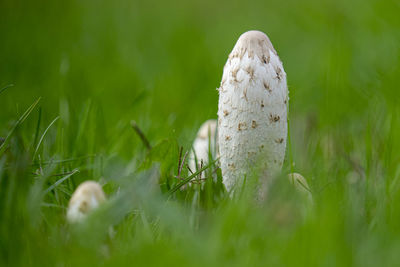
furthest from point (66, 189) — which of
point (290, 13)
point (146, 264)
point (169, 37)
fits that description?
point (290, 13)

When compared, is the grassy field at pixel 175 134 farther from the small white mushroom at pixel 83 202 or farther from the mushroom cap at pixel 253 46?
the mushroom cap at pixel 253 46

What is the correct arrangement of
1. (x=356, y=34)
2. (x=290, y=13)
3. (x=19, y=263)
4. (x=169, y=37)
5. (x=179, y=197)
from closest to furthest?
(x=19, y=263) < (x=179, y=197) < (x=356, y=34) < (x=169, y=37) < (x=290, y=13)

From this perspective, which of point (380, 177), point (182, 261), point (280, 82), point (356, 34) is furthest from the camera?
point (356, 34)

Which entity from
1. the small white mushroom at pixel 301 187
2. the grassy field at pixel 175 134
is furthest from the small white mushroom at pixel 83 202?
the small white mushroom at pixel 301 187

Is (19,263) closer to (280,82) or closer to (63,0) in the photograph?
(280,82)

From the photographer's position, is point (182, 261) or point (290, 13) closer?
point (182, 261)

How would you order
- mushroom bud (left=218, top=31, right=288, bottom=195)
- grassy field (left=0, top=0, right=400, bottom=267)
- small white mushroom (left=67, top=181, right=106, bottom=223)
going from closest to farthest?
1. grassy field (left=0, top=0, right=400, bottom=267)
2. small white mushroom (left=67, top=181, right=106, bottom=223)
3. mushroom bud (left=218, top=31, right=288, bottom=195)

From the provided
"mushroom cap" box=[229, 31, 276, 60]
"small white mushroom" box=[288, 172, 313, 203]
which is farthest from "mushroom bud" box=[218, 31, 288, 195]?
"small white mushroom" box=[288, 172, 313, 203]

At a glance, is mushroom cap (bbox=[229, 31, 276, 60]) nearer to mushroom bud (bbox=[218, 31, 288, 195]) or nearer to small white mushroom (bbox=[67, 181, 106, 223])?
mushroom bud (bbox=[218, 31, 288, 195])
